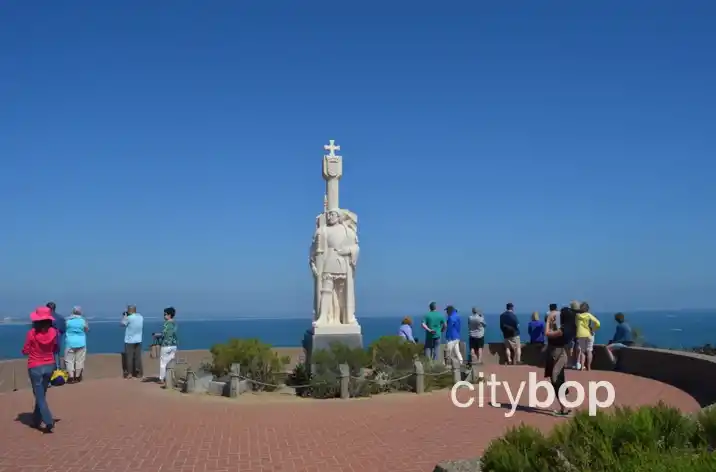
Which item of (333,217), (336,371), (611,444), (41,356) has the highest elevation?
(333,217)

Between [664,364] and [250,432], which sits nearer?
[250,432]

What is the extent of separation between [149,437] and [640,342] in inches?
601

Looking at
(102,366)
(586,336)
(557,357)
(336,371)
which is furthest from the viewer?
(102,366)

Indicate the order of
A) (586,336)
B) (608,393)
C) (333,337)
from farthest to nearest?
(586,336) < (333,337) < (608,393)

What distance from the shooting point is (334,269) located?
1587 centimetres

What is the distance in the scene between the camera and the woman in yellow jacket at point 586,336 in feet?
54.3

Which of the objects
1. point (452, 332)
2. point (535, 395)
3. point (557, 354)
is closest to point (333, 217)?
point (452, 332)

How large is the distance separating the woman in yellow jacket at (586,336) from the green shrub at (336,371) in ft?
19.6

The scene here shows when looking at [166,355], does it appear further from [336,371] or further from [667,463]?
[667,463]

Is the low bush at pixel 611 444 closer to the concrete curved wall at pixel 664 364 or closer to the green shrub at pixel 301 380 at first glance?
the concrete curved wall at pixel 664 364

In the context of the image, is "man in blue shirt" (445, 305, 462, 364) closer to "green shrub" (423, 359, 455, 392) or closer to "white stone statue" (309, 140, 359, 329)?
"green shrub" (423, 359, 455, 392)

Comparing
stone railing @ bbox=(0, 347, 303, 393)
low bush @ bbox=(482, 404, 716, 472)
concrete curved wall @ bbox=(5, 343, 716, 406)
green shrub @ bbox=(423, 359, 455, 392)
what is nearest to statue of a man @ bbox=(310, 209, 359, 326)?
stone railing @ bbox=(0, 347, 303, 393)

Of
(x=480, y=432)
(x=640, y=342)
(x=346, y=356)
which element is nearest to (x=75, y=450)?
(x=480, y=432)

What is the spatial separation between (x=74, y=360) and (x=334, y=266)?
7025 mm
